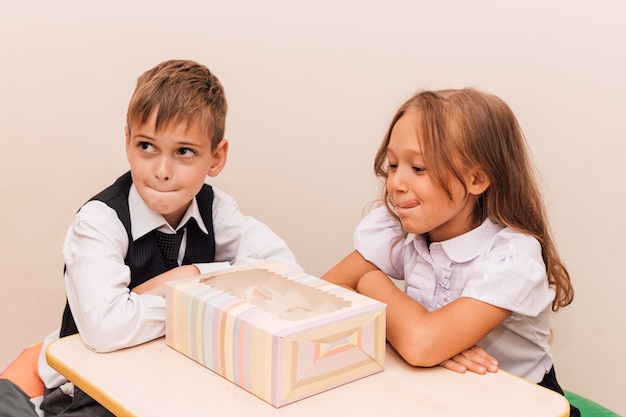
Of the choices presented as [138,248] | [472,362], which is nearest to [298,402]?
[472,362]

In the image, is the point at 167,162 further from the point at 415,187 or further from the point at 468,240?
the point at 468,240

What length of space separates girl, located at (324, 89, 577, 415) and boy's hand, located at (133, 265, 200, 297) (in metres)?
0.30

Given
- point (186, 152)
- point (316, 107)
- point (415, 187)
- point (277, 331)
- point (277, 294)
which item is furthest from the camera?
point (316, 107)

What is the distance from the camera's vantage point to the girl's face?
46.6 inches

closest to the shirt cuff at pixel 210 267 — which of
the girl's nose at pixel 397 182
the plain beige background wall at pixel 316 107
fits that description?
the girl's nose at pixel 397 182

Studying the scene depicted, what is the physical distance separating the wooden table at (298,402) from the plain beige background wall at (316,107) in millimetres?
793

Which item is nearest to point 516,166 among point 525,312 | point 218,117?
point 525,312

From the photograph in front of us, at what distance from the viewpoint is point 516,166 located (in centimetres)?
125

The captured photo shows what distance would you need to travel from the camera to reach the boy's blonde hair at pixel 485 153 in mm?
1183

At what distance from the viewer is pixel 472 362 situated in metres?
1.07

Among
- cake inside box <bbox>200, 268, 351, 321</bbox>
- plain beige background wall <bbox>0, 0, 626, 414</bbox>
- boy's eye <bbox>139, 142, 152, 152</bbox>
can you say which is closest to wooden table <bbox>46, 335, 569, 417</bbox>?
cake inside box <bbox>200, 268, 351, 321</bbox>

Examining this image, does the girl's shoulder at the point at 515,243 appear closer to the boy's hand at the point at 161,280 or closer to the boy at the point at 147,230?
the boy at the point at 147,230

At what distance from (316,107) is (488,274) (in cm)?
85

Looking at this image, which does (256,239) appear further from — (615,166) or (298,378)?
(615,166)
